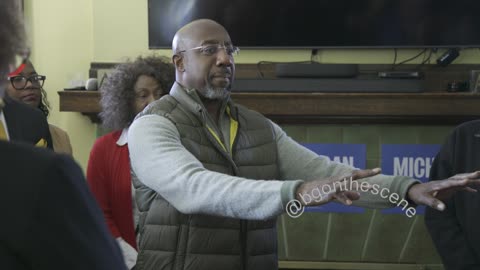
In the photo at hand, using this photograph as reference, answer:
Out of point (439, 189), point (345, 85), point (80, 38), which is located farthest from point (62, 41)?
point (439, 189)

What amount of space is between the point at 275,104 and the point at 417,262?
129cm

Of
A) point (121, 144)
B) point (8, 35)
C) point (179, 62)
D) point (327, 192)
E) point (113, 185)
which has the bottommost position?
point (113, 185)

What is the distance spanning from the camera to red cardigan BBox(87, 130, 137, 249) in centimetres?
266

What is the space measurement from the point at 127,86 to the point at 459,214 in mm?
1468

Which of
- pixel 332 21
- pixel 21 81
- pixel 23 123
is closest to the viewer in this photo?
pixel 23 123

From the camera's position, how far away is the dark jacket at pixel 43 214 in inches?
35.2

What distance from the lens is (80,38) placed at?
445 centimetres

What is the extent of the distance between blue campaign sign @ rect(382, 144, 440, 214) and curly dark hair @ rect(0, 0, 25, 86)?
3433mm

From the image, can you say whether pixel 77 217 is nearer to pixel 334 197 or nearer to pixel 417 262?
pixel 334 197

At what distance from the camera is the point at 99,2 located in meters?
4.38

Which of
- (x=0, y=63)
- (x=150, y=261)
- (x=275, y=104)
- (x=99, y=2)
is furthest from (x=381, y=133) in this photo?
(x=0, y=63)

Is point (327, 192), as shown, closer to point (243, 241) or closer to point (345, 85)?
point (243, 241)

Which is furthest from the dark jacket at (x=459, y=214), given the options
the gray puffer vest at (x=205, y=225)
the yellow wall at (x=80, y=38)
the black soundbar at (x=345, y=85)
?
the yellow wall at (x=80, y=38)

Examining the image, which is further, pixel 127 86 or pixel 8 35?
pixel 127 86
